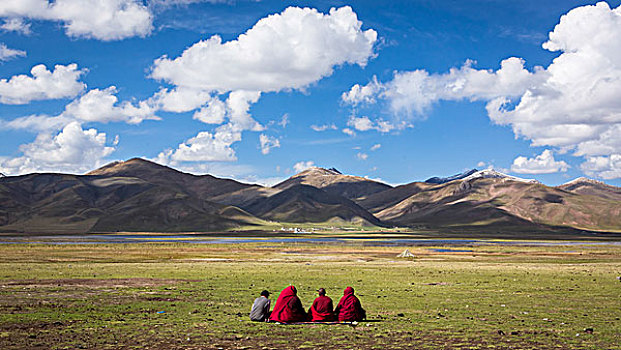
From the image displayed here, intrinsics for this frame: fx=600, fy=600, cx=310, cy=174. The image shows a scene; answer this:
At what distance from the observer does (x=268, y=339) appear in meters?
21.2

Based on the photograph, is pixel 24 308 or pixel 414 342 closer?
pixel 414 342

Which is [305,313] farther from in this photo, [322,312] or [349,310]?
[349,310]

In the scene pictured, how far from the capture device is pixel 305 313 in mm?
24797

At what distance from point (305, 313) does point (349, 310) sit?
1825 millimetres

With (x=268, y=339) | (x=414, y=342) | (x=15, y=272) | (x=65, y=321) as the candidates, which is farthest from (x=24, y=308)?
(x=15, y=272)

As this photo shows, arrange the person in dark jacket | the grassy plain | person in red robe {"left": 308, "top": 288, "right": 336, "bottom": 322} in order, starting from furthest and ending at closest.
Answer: the person in dark jacket, person in red robe {"left": 308, "top": 288, "right": 336, "bottom": 322}, the grassy plain

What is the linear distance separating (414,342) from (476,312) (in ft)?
27.4

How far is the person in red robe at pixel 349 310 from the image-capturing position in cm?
2461

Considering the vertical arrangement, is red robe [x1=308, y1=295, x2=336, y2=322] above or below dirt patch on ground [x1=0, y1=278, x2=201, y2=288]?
above

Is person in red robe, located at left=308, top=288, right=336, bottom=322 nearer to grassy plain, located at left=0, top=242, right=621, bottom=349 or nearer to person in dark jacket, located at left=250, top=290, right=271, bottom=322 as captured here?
grassy plain, located at left=0, top=242, right=621, bottom=349

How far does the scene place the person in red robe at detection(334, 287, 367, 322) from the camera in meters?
24.6

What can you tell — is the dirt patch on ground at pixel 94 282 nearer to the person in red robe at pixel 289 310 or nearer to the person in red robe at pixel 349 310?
the person in red robe at pixel 289 310

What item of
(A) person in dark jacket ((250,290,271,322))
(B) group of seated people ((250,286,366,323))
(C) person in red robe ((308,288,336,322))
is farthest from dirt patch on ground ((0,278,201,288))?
(C) person in red robe ((308,288,336,322))

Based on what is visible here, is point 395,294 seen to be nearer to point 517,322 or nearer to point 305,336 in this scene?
point 517,322
